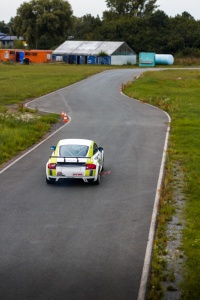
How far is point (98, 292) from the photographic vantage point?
497 inches

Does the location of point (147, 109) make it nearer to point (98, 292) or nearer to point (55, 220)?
point (55, 220)

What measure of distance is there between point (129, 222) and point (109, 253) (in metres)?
2.93

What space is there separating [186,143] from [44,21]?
108 meters

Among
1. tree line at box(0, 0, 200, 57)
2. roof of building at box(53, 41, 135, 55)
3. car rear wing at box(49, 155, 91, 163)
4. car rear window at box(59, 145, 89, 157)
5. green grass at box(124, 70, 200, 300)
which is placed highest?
tree line at box(0, 0, 200, 57)

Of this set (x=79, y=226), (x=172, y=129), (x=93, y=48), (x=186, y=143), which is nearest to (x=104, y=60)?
(x=93, y=48)

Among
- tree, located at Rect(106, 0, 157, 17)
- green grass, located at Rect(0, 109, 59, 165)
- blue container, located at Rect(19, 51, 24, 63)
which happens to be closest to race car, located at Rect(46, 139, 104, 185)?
green grass, located at Rect(0, 109, 59, 165)

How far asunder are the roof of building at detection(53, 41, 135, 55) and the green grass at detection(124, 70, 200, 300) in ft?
134

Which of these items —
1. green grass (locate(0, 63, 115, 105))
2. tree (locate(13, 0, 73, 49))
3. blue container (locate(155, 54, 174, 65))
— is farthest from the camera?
tree (locate(13, 0, 73, 49))

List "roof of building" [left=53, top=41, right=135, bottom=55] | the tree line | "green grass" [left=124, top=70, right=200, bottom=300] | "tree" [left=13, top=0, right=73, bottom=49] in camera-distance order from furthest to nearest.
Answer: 1. "tree" [left=13, top=0, right=73, bottom=49]
2. the tree line
3. "roof of building" [left=53, top=41, right=135, bottom=55]
4. "green grass" [left=124, top=70, right=200, bottom=300]

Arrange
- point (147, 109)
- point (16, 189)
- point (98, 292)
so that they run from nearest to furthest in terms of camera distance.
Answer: point (98, 292), point (16, 189), point (147, 109)

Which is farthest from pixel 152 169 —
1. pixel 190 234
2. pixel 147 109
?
pixel 147 109

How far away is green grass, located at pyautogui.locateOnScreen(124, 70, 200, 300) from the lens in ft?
47.2

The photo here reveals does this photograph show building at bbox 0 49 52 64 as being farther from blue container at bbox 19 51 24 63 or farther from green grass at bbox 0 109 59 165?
green grass at bbox 0 109 59 165

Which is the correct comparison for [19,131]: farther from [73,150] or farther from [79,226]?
[79,226]
